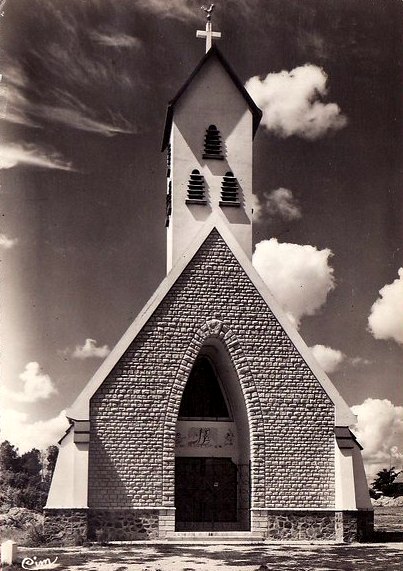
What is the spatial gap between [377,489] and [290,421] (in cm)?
788

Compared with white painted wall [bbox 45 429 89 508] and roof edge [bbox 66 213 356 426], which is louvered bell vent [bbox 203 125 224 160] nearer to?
roof edge [bbox 66 213 356 426]

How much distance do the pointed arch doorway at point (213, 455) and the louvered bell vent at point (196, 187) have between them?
17.8ft

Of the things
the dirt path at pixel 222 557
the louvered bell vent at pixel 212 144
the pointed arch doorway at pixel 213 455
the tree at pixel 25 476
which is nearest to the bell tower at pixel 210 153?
the louvered bell vent at pixel 212 144

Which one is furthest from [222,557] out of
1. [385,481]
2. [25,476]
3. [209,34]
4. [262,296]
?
[25,476]

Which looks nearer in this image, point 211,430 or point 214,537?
point 214,537

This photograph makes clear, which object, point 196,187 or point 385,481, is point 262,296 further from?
point 385,481

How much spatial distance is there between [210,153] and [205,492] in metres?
11.3

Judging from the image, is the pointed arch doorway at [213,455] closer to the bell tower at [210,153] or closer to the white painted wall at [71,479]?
the white painted wall at [71,479]

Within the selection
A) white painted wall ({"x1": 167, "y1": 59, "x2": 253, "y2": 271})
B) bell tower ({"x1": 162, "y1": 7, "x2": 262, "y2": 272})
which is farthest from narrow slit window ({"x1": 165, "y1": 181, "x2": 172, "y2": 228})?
white painted wall ({"x1": 167, "y1": 59, "x2": 253, "y2": 271})

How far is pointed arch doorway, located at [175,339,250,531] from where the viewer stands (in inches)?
997

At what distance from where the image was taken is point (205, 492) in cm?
2567

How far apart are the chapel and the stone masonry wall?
A: 0.10 feet

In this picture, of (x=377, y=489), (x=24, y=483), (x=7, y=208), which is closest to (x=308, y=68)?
(x=7, y=208)

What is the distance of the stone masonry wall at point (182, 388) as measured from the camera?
23.3 m
